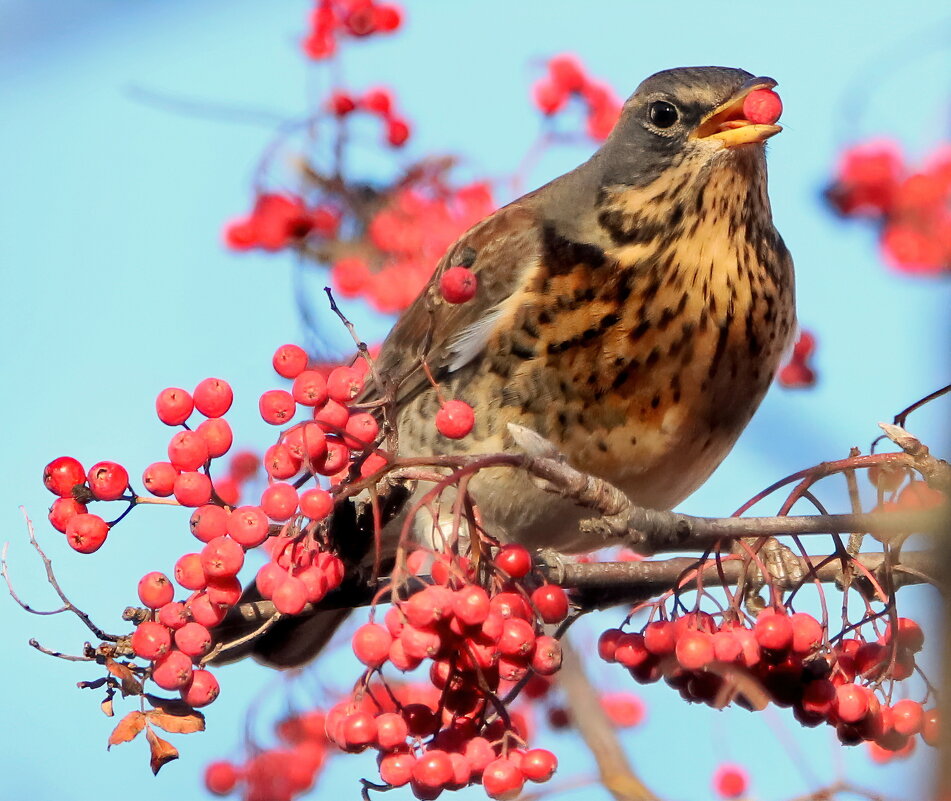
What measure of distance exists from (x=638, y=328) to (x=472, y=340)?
41 cm

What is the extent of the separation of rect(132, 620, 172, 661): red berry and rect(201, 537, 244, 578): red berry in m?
0.13

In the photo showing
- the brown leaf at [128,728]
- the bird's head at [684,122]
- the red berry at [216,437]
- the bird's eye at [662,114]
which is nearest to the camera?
the brown leaf at [128,728]

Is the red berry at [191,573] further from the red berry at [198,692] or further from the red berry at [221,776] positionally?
the red berry at [221,776]

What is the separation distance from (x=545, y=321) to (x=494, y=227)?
50cm

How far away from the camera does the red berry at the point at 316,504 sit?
5.89ft

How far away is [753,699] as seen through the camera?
A: 189 cm

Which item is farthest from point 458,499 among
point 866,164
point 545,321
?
point 866,164

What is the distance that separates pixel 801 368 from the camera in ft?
10.2

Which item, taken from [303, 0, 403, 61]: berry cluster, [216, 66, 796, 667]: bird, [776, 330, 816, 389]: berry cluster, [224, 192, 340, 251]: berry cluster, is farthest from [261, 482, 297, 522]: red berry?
[303, 0, 403, 61]: berry cluster

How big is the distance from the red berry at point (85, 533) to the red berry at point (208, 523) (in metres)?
0.16

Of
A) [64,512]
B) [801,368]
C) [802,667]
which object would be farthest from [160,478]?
[801,368]

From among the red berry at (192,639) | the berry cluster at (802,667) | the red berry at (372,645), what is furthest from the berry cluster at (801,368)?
the red berry at (192,639)

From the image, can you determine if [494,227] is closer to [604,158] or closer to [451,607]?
[604,158]

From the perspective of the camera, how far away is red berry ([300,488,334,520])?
180 centimetres
